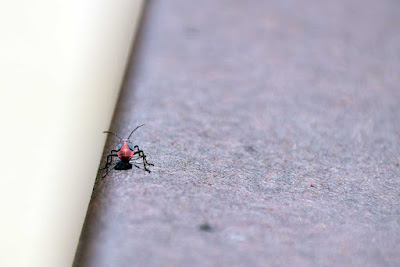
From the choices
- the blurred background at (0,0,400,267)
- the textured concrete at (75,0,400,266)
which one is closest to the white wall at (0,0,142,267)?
the blurred background at (0,0,400,267)

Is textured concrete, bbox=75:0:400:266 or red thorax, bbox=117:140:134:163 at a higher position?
textured concrete, bbox=75:0:400:266

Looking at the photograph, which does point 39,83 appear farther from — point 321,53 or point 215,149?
point 321,53

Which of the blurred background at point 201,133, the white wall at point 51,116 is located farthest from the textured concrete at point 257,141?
the white wall at point 51,116

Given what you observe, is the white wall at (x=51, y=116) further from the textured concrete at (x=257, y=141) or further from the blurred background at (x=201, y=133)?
the textured concrete at (x=257, y=141)

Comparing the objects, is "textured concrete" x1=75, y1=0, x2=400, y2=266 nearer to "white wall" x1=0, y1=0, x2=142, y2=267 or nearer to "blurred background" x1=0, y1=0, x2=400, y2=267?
"blurred background" x1=0, y1=0, x2=400, y2=267

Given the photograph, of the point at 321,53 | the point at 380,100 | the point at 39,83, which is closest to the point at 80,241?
the point at 39,83

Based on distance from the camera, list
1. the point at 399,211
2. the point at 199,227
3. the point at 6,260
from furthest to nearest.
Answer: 1. the point at 6,260
2. the point at 399,211
3. the point at 199,227

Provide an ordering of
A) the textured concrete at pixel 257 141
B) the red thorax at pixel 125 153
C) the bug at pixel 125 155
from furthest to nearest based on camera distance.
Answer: the red thorax at pixel 125 153
the bug at pixel 125 155
the textured concrete at pixel 257 141
